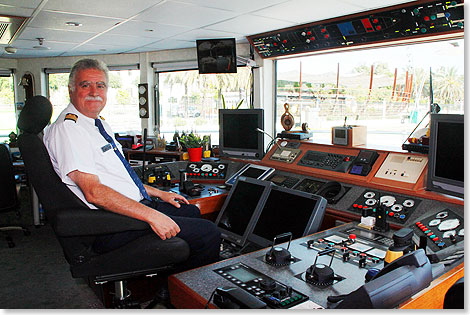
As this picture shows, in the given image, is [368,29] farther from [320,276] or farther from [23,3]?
[23,3]

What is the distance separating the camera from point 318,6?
331 cm

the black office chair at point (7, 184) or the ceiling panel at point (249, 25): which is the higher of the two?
the ceiling panel at point (249, 25)

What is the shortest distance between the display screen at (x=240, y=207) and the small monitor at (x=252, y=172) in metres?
0.25

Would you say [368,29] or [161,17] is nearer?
[368,29]

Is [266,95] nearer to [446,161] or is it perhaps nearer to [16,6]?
[16,6]

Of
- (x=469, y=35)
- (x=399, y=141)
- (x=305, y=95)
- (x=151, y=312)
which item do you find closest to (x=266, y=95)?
(x=305, y=95)

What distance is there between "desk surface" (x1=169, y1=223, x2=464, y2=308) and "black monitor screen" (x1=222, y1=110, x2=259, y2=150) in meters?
1.69

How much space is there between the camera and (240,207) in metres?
2.71

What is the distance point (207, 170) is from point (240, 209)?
2.77 ft

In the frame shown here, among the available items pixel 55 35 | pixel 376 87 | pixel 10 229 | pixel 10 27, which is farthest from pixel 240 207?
pixel 55 35

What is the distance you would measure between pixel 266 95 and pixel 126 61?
2.65 m

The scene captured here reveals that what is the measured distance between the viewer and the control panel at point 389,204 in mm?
2094

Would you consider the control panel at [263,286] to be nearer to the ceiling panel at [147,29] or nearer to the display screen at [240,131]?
the display screen at [240,131]

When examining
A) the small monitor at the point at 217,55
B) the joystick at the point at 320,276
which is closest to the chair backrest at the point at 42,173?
the joystick at the point at 320,276
